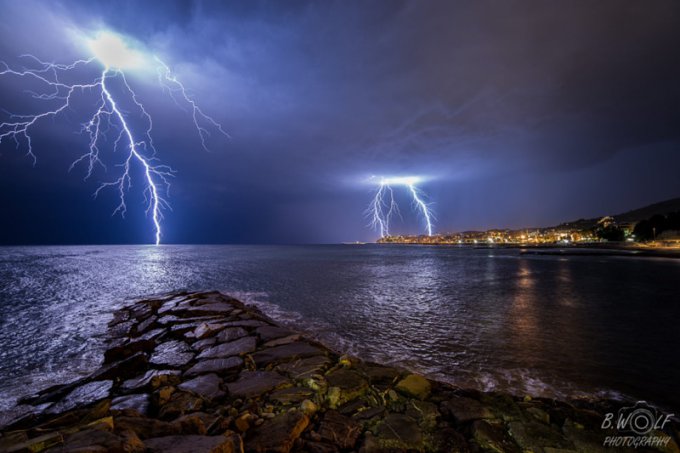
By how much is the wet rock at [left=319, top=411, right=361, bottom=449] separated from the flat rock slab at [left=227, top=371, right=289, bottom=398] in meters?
1.30

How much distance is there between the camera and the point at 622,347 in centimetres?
816

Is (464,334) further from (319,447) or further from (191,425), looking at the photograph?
(191,425)

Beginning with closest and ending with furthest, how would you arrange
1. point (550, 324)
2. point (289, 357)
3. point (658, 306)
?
point (289, 357) → point (550, 324) → point (658, 306)

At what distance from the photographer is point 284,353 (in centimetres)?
632

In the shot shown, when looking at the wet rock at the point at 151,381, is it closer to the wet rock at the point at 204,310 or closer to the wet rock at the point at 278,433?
the wet rock at the point at 278,433

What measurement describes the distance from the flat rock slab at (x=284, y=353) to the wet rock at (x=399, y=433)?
105 inches

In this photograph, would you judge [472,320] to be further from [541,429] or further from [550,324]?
[541,429]

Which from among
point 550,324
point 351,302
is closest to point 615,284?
point 550,324

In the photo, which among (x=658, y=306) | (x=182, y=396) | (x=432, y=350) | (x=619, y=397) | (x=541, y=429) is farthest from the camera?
(x=658, y=306)

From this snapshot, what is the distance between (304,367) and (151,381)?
2.73m

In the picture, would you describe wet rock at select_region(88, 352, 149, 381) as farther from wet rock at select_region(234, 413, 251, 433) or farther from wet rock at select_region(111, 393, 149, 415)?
wet rock at select_region(234, 413, 251, 433)

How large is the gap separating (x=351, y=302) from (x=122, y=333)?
32.1 feet

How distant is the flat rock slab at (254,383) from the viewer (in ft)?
15.1

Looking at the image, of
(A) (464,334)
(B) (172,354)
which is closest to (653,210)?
(A) (464,334)
